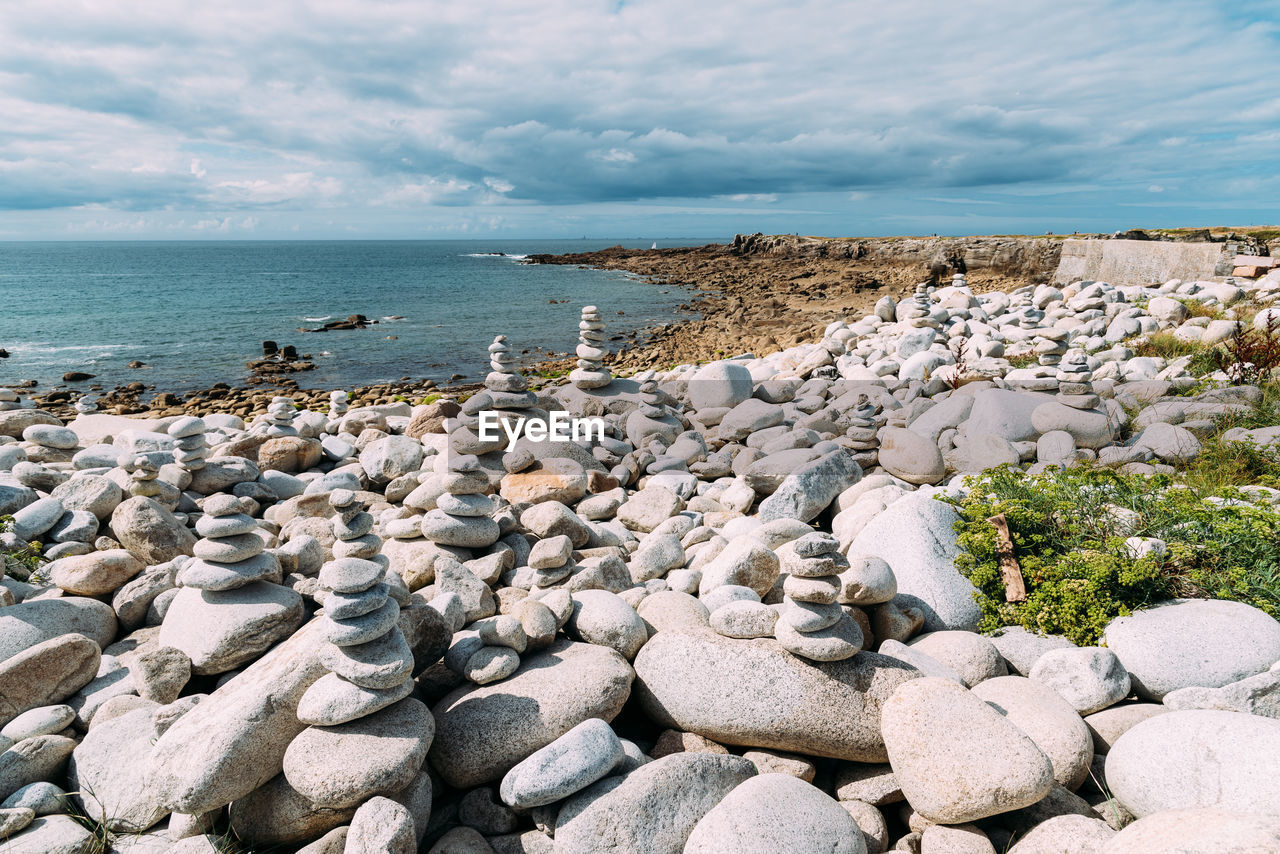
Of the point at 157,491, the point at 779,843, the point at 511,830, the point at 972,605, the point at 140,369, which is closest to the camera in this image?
the point at 779,843

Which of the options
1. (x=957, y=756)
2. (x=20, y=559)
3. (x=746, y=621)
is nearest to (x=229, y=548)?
(x=20, y=559)

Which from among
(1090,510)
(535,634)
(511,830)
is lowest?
(511,830)

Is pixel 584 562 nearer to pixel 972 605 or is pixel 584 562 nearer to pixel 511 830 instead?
pixel 511 830

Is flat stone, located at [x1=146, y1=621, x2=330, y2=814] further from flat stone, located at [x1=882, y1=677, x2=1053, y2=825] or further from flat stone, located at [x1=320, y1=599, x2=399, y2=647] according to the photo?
flat stone, located at [x1=882, y1=677, x2=1053, y2=825]

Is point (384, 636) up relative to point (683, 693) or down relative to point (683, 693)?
up

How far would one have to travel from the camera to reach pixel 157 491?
22.2 feet

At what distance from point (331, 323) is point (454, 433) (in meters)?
31.0

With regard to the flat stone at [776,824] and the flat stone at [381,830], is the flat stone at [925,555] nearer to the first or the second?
the flat stone at [776,824]

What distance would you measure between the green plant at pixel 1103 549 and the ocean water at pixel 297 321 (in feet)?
66.1

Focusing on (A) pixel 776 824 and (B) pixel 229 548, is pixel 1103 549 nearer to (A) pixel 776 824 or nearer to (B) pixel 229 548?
(A) pixel 776 824

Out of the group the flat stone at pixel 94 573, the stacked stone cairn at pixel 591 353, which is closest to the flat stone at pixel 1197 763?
the flat stone at pixel 94 573

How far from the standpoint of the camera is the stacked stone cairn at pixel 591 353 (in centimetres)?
1062

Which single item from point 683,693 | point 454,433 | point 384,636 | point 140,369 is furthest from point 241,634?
point 140,369

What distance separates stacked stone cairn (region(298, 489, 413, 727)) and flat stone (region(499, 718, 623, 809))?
753mm
